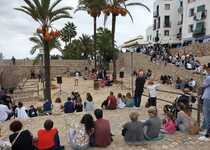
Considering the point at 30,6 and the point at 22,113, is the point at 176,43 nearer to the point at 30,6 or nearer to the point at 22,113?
the point at 30,6

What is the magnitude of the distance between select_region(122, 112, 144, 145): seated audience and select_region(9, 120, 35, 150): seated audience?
2664mm

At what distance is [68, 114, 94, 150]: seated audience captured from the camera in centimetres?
1019

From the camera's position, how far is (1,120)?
1491cm

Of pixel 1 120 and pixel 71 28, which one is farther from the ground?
pixel 71 28

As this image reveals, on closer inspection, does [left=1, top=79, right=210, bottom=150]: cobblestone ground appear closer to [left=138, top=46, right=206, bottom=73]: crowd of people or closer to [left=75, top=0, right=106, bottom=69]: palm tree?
[left=138, top=46, right=206, bottom=73]: crowd of people

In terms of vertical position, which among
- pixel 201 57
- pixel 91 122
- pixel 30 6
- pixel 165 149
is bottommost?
pixel 165 149

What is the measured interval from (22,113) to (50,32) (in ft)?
37.1

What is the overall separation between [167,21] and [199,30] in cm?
1470

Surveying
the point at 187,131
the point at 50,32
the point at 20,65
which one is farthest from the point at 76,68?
the point at 187,131

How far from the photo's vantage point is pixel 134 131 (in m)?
10.7

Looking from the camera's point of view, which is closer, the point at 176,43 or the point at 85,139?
the point at 85,139

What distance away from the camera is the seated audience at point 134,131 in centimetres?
1062

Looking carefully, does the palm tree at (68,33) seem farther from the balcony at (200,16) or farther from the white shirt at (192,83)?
the white shirt at (192,83)

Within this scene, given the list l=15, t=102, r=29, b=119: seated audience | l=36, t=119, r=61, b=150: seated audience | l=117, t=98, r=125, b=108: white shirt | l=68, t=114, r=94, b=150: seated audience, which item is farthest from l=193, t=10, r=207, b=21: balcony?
l=36, t=119, r=61, b=150: seated audience
